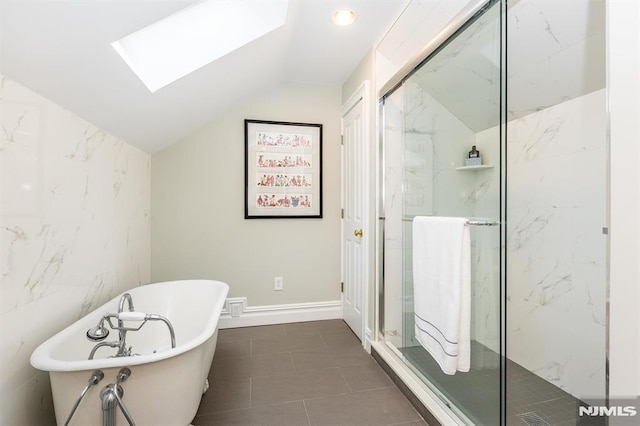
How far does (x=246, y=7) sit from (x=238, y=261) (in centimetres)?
211

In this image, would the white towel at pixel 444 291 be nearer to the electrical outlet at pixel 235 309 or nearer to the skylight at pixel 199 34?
the skylight at pixel 199 34

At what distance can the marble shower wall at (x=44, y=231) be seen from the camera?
3.75 ft

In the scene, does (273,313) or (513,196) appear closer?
(513,196)

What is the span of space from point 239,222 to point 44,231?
166 centimetres

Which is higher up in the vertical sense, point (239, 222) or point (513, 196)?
point (513, 196)

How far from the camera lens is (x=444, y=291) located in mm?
1502

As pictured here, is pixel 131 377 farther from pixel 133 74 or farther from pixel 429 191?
pixel 429 191

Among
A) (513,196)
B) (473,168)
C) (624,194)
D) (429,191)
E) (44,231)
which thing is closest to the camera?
(624,194)

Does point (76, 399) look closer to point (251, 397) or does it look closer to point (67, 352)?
point (67, 352)

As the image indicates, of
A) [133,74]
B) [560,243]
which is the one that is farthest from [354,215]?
[133,74]

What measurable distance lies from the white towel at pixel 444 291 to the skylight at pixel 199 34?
1.66 m

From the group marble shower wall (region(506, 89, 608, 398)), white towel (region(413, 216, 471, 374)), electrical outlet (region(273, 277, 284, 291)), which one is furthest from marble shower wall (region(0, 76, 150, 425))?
marble shower wall (region(506, 89, 608, 398))

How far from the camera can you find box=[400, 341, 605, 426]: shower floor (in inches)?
55.3

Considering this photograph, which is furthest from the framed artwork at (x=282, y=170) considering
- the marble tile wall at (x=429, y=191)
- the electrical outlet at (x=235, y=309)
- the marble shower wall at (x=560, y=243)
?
the marble shower wall at (x=560, y=243)
